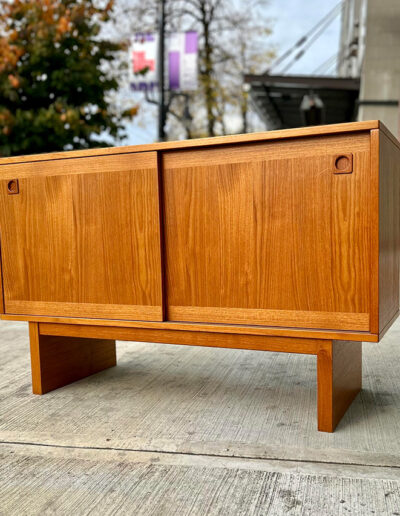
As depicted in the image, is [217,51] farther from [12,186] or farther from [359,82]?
[12,186]

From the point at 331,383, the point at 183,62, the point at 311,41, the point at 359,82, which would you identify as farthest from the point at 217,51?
the point at 331,383

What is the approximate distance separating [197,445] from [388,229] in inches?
43.5

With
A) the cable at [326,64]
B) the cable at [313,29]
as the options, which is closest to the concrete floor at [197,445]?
the cable at [313,29]

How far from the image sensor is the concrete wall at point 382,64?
22.0 feet

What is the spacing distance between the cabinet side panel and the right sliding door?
0.08 metres

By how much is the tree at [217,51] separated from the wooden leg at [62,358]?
1476 cm

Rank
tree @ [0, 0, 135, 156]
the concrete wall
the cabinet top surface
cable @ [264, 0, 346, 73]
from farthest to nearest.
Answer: cable @ [264, 0, 346, 73] → tree @ [0, 0, 135, 156] → the concrete wall → the cabinet top surface

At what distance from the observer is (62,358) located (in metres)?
2.82

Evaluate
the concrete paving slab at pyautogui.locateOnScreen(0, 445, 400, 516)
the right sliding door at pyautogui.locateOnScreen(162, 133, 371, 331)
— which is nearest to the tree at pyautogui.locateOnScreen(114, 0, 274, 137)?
the right sliding door at pyautogui.locateOnScreen(162, 133, 371, 331)

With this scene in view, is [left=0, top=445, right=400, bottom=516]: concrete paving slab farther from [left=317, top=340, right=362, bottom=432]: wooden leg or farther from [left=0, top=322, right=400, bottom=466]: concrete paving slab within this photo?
[left=317, top=340, right=362, bottom=432]: wooden leg

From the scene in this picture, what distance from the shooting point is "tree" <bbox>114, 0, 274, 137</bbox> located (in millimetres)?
17156

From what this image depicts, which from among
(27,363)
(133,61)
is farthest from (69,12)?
(27,363)

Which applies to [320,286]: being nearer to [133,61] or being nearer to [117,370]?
[117,370]

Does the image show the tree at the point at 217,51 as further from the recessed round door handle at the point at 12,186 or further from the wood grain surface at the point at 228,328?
the wood grain surface at the point at 228,328
